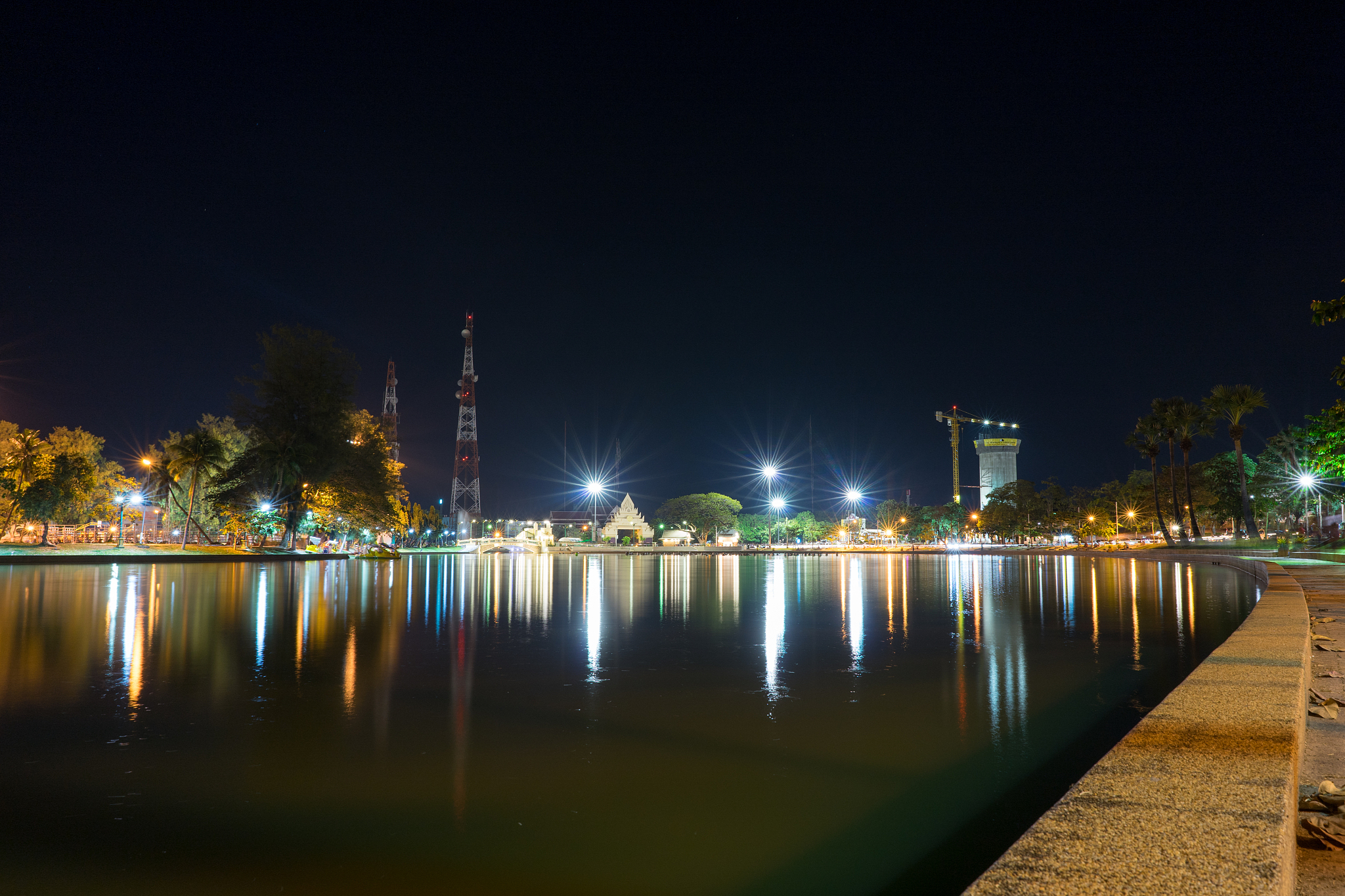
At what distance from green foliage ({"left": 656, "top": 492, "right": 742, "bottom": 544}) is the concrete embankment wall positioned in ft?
396

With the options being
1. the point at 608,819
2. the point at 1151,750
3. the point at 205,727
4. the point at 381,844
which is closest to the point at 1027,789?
the point at 1151,750

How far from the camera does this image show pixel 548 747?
20.8ft

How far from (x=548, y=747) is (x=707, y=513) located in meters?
120

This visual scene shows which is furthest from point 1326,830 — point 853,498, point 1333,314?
point 853,498

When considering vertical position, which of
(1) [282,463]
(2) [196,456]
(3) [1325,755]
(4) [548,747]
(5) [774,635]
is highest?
(2) [196,456]

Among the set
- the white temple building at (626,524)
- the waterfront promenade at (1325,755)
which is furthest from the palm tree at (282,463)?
the white temple building at (626,524)

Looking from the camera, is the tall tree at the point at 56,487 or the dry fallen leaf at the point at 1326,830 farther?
the tall tree at the point at 56,487

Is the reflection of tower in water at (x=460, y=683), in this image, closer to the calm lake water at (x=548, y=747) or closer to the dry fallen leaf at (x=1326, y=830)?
the calm lake water at (x=548, y=747)

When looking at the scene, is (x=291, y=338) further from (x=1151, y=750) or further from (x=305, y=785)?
(x=1151, y=750)

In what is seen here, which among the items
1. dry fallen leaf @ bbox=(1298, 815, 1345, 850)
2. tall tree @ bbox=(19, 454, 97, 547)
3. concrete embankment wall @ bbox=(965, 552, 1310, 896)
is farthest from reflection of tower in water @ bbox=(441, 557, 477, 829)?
tall tree @ bbox=(19, 454, 97, 547)

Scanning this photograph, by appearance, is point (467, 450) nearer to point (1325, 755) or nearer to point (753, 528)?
point (753, 528)

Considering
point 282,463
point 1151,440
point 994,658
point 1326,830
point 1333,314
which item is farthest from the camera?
point 1151,440

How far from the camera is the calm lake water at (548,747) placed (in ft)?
14.0

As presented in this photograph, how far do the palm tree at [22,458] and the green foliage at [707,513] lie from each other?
86.0 metres
